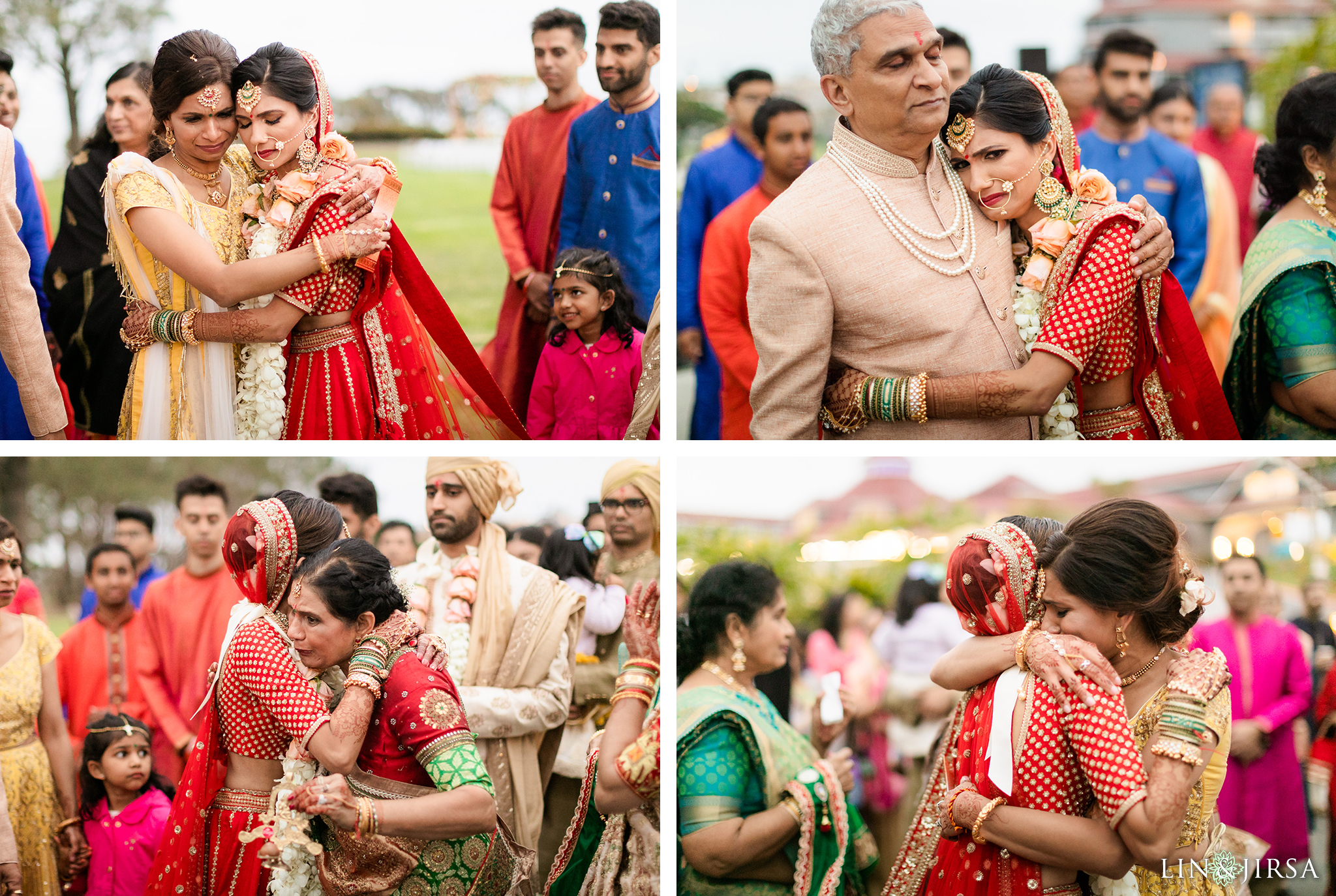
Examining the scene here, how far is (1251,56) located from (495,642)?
498 centimetres

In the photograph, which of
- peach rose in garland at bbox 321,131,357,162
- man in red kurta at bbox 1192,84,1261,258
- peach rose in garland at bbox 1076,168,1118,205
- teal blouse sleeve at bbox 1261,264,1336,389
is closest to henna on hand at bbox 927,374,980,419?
peach rose in garland at bbox 1076,168,1118,205

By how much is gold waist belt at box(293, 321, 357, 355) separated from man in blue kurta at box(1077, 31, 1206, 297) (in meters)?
2.49

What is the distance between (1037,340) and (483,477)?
1.40 metres

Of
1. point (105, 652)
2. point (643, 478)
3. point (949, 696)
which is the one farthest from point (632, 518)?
point (105, 652)

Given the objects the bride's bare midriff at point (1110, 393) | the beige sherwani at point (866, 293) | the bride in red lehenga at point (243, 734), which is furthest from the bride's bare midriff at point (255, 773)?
the bride's bare midriff at point (1110, 393)

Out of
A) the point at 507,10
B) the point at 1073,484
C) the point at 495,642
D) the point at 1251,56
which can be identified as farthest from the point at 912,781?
the point at 1251,56

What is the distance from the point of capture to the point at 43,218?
3111 millimetres

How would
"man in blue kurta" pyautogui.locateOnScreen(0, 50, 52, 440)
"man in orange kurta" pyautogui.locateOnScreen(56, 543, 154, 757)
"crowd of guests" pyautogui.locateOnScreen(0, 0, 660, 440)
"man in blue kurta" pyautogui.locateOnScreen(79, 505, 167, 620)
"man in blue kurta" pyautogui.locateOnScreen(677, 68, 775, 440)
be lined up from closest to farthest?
"crowd of guests" pyautogui.locateOnScreen(0, 0, 660, 440) → "man in blue kurta" pyautogui.locateOnScreen(0, 50, 52, 440) → "man in orange kurta" pyautogui.locateOnScreen(56, 543, 154, 757) → "man in blue kurta" pyautogui.locateOnScreen(79, 505, 167, 620) → "man in blue kurta" pyautogui.locateOnScreen(677, 68, 775, 440)

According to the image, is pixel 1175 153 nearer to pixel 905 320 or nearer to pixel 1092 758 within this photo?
pixel 905 320

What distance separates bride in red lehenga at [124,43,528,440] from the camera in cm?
256

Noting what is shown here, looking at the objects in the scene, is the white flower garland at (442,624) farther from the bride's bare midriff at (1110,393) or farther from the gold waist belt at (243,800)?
the bride's bare midriff at (1110,393)

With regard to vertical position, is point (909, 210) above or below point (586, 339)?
above

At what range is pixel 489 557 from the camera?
292 centimetres

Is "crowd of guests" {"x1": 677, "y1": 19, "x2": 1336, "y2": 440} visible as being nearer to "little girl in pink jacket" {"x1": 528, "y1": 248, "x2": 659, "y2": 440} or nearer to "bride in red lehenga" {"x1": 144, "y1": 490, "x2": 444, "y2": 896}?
"little girl in pink jacket" {"x1": 528, "y1": 248, "x2": 659, "y2": 440}
